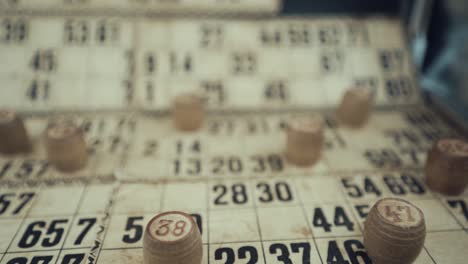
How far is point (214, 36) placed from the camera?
10.3ft

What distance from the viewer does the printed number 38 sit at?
1.58 metres

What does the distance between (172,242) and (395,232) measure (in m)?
0.96

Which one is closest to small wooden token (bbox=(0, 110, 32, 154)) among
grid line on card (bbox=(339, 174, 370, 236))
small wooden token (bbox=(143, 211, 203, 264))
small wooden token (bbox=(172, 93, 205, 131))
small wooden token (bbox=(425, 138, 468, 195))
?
small wooden token (bbox=(172, 93, 205, 131))

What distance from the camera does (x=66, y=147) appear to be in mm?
2219

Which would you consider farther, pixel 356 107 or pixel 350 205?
pixel 356 107

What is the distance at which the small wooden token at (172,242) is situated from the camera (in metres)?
1.54

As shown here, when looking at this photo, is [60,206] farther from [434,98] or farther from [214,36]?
[434,98]

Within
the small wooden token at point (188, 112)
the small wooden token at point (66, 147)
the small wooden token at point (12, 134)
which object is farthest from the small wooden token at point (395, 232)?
the small wooden token at point (12, 134)

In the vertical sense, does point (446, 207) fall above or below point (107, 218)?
above

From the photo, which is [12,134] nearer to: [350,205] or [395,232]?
[350,205]

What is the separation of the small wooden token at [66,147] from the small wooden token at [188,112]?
2.29 feet

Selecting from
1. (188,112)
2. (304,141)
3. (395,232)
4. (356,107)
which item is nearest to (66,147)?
(188,112)

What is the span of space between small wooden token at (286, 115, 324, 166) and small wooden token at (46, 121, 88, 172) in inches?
51.5

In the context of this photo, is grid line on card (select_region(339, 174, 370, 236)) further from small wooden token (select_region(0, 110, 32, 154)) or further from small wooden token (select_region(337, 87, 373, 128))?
small wooden token (select_region(0, 110, 32, 154))
